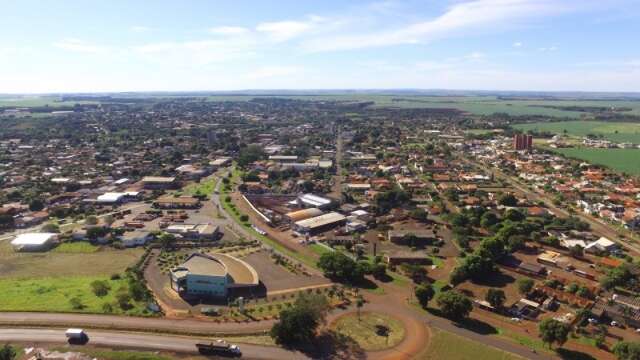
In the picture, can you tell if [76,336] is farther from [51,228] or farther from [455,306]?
[51,228]

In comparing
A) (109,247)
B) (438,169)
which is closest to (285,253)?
(109,247)

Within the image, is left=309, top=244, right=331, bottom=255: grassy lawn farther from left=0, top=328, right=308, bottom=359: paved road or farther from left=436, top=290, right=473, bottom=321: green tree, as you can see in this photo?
left=0, top=328, right=308, bottom=359: paved road

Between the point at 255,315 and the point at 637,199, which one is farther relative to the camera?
the point at 637,199

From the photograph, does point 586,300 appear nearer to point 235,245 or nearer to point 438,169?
point 235,245

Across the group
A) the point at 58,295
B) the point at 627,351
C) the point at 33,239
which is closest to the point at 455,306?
the point at 627,351

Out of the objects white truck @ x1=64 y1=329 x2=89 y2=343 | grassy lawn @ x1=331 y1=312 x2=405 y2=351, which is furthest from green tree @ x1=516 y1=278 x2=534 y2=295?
white truck @ x1=64 y1=329 x2=89 y2=343
